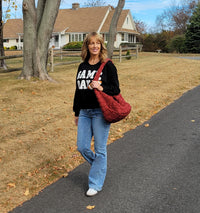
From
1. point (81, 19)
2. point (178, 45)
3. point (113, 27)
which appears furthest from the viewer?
point (81, 19)

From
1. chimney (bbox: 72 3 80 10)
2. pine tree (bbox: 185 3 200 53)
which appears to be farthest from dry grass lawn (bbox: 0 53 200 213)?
chimney (bbox: 72 3 80 10)

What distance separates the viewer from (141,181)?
439 cm

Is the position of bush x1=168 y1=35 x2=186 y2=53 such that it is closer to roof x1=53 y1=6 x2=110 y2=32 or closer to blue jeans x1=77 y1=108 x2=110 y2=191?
roof x1=53 y1=6 x2=110 y2=32

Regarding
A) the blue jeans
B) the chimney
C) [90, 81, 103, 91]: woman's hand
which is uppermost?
the chimney

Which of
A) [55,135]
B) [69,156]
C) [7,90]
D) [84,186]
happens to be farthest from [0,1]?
[84,186]

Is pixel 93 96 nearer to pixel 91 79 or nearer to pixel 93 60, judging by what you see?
pixel 91 79

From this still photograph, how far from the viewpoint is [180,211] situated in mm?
3580

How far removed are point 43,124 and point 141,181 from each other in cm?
376

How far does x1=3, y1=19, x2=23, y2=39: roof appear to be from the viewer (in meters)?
52.7

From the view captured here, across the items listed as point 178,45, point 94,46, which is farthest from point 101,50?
point 178,45

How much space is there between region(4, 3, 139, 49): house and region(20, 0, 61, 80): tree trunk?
34702 millimetres

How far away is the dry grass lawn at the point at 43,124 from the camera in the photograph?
4.61m

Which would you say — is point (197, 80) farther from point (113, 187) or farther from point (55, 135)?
point (113, 187)

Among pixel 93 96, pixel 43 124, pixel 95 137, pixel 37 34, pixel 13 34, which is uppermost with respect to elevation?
pixel 13 34
